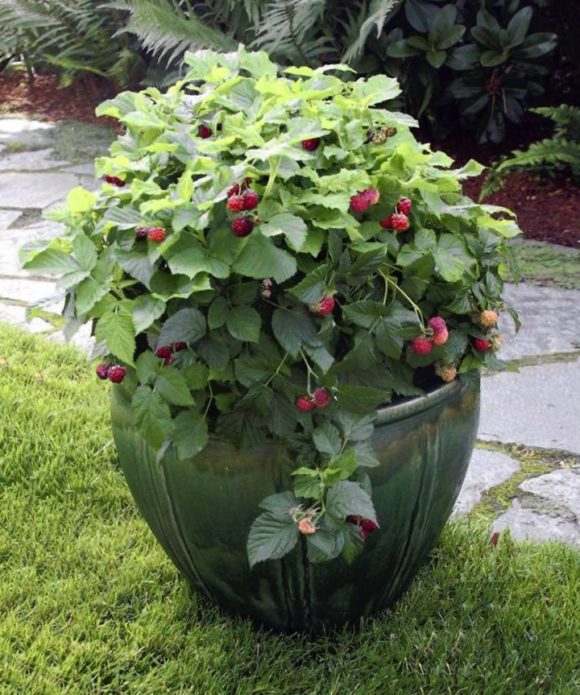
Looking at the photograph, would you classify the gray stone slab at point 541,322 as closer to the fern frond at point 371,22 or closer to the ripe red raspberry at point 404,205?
the fern frond at point 371,22

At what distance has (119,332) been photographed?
1.69 m

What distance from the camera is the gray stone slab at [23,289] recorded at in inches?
159

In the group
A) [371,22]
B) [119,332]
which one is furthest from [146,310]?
[371,22]

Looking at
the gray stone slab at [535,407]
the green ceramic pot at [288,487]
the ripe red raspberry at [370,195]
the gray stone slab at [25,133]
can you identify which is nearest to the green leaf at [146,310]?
the green ceramic pot at [288,487]

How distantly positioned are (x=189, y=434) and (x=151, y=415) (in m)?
0.08

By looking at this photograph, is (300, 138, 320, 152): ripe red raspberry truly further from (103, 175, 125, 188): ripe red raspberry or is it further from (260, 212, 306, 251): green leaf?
(103, 175, 125, 188): ripe red raspberry

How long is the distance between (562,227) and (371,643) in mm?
3009

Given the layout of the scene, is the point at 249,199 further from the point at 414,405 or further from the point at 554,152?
the point at 554,152

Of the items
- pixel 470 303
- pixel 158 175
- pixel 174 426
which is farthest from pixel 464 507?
pixel 158 175

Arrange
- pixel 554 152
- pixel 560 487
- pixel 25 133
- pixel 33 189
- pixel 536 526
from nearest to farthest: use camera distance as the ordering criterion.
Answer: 1. pixel 536 526
2. pixel 560 487
3. pixel 554 152
4. pixel 33 189
5. pixel 25 133

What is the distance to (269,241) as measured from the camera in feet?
5.41

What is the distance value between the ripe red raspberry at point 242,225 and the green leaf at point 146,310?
183mm

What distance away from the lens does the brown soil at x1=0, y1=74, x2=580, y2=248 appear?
15.3ft

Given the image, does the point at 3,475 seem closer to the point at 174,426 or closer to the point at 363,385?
the point at 174,426
